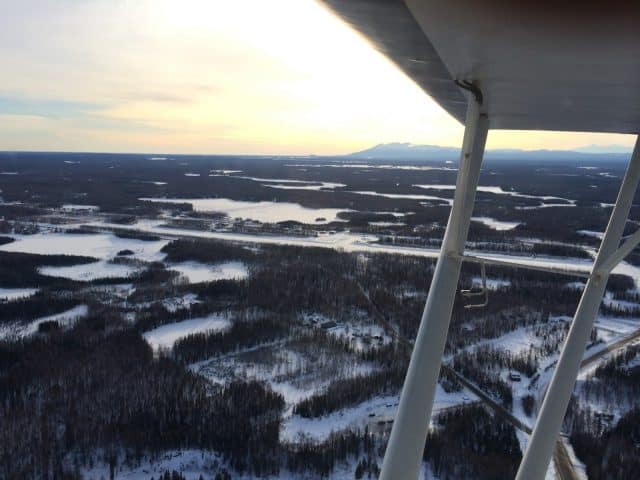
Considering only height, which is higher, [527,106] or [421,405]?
[527,106]

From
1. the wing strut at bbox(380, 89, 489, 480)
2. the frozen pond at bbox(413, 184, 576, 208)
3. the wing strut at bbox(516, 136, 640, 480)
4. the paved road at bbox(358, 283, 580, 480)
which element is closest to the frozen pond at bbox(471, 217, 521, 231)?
the frozen pond at bbox(413, 184, 576, 208)

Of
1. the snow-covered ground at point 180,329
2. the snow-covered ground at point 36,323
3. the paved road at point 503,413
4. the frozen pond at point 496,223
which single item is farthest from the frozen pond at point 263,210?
the paved road at point 503,413

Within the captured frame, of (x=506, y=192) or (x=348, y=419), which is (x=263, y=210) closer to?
(x=506, y=192)

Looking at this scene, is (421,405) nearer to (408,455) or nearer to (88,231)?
(408,455)

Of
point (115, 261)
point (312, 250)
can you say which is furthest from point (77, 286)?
point (312, 250)

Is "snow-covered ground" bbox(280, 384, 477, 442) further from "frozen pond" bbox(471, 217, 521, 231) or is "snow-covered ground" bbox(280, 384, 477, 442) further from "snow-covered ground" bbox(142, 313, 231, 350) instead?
"frozen pond" bbox(471, 217, 521, 231)

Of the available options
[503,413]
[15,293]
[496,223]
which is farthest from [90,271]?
[496,223]
